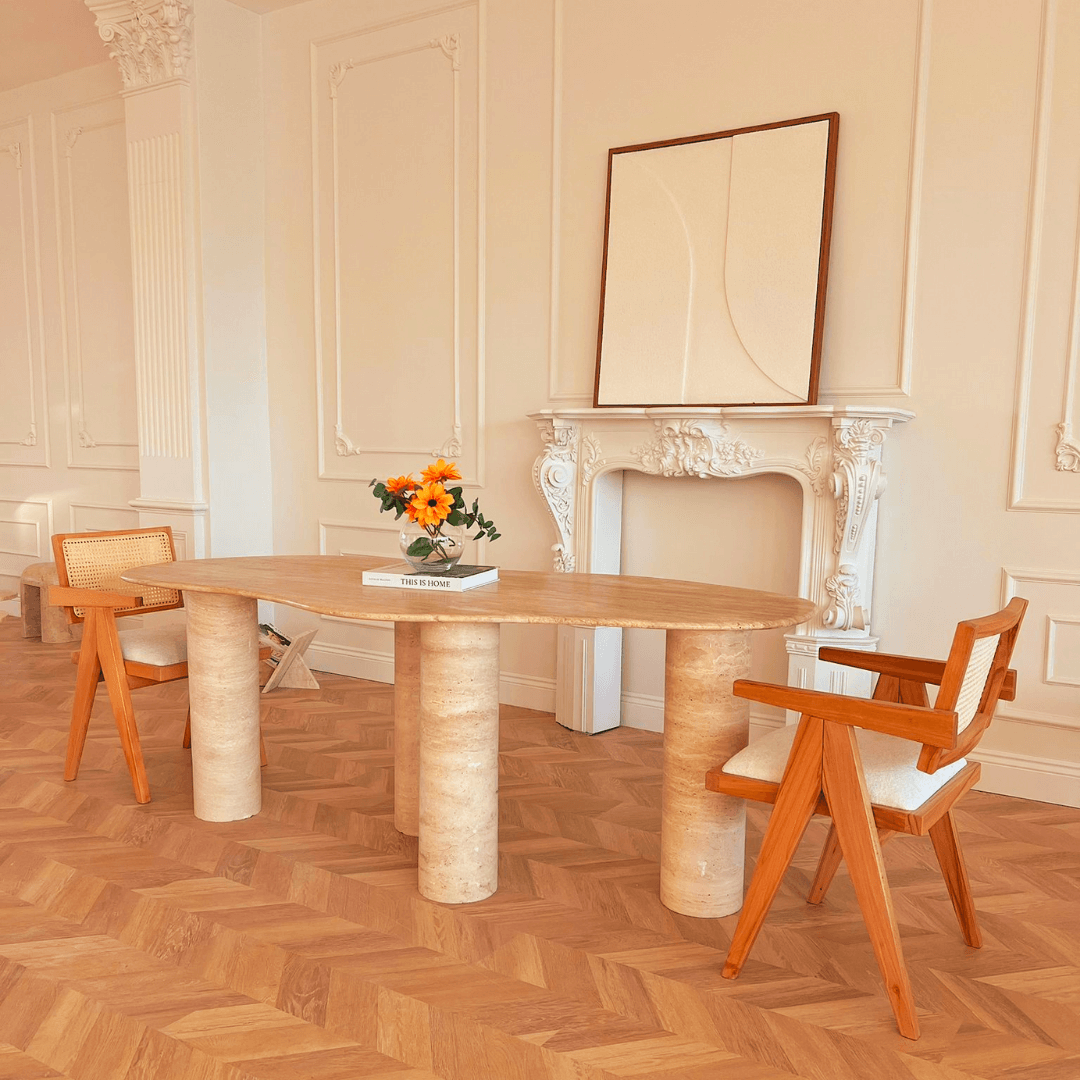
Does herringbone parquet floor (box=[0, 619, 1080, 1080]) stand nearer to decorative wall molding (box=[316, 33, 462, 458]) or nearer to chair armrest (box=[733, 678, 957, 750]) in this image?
chair armrest (box=[733, 678, 957, 750])

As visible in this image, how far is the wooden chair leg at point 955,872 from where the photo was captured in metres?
2.38

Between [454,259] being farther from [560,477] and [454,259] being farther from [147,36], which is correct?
[147,36]

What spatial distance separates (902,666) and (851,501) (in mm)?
1154

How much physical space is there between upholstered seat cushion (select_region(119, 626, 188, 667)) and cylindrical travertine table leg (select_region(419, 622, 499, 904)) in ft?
4.07

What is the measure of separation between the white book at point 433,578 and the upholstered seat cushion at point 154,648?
905 millimetres

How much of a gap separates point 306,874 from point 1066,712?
261cm

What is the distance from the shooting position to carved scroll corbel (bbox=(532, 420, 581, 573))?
4273 mm

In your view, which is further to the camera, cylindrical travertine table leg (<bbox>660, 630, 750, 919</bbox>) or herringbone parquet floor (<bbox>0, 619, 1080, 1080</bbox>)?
cylindrical travertine table leg (<bbox>660, 630, 750, 919</bbox>)

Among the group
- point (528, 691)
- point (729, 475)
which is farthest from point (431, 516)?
point (528, 691)

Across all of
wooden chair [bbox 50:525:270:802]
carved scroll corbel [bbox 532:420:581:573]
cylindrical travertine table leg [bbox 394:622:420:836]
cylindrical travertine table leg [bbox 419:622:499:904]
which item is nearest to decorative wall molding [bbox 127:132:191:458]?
wooden chair [bbox 50:525:270:802]

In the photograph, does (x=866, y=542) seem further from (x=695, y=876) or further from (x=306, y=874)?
(x=306, y=874)

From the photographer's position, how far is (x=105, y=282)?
6062 millimetres

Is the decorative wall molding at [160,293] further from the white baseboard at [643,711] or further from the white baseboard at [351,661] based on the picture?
the white baseboard at [643,711]

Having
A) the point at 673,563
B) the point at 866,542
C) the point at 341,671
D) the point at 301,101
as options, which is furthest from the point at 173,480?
the point at 866,542
